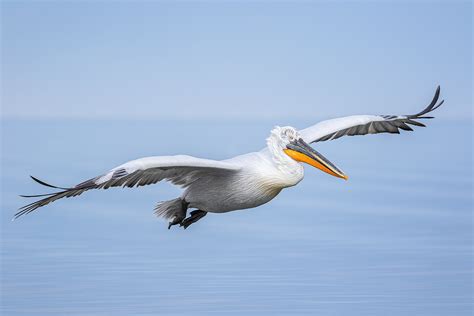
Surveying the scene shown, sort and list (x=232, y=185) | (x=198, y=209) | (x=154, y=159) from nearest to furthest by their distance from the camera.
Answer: (x=154, y=159)
(x=232, y=185)
(x=198, y=209)

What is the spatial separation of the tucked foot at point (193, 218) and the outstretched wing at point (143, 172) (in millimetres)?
974

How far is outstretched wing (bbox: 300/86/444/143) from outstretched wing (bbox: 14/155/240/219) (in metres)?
1.60

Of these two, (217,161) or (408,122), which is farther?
(408,122)

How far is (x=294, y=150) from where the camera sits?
911 cm

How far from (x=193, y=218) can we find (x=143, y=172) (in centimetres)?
142

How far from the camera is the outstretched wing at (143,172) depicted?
8211 millimetres

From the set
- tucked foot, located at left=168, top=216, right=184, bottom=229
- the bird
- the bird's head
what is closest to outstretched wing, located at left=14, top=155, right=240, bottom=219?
the bird

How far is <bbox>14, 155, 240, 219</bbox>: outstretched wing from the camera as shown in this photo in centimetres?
821

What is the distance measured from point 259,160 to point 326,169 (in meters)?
0.66

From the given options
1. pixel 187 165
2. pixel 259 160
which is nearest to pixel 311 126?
pixel 259 160

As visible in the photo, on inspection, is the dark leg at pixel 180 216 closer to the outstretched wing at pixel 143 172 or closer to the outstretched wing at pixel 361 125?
the outstretched wing at pixel 143 172

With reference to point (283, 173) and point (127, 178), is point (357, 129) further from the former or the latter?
point (127, 178)

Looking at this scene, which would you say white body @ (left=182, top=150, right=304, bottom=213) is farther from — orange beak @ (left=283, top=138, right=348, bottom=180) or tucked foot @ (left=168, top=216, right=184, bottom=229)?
tucked foot @ (left=168, top=216, right=184, bottom=229)

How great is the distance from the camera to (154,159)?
27.2 ft
